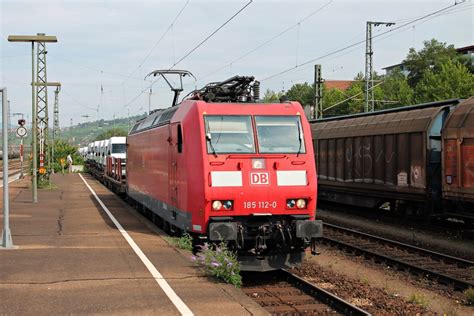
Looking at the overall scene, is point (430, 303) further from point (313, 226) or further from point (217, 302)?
point (217, 302)

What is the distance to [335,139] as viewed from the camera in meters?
20.2

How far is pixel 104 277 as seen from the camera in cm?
789

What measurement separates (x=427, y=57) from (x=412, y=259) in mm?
80813

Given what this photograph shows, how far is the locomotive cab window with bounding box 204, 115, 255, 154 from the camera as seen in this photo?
9734 mm

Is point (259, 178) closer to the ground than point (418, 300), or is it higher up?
higher up

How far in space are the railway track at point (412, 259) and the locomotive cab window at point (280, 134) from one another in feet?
10.1

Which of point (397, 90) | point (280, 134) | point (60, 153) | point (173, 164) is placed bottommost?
point (173, 164)

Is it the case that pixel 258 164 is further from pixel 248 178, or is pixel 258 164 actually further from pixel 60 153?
pixel 60 153

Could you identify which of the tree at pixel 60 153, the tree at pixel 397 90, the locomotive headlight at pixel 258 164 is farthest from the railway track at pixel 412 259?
the tree at pixel 397 90

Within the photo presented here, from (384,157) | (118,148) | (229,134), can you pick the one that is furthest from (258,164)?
(118,148)

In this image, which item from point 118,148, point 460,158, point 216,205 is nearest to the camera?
point 216,205

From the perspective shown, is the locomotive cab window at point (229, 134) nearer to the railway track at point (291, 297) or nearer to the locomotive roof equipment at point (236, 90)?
the locomotive roof equipment at point (236, 90)

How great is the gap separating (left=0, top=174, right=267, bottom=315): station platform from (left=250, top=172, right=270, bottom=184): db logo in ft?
5.63

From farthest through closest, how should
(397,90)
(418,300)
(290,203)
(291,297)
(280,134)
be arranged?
(397,90), (280,134), (290,203), (291,297), (418,300)
